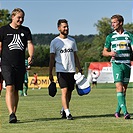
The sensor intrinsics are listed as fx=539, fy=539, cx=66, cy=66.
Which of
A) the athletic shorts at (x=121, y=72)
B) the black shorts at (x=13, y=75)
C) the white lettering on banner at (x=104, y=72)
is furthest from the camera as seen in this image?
the white lettering on banner at (x=104, y=72)

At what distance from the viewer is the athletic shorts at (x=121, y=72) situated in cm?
1094

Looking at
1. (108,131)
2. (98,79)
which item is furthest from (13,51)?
(98,79)

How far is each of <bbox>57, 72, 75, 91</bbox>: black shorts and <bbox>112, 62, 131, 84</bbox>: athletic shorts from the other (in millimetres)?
884

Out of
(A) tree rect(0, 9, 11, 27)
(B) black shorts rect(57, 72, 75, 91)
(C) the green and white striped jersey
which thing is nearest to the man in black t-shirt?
(B) black shorts rect(57, 72, 75, 91)

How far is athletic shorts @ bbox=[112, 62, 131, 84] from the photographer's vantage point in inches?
431

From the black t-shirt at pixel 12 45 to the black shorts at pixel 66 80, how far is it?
1.03m

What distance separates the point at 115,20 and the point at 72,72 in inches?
54.1

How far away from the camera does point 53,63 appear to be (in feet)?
36.3

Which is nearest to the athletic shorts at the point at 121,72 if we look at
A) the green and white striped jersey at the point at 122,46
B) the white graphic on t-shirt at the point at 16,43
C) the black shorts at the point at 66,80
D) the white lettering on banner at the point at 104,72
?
the green and white striped jersey at the point at 122,46

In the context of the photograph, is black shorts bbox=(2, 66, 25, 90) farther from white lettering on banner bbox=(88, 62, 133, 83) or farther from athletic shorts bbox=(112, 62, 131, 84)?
white lettering on banner bbox=(88, 62, 133, 83)

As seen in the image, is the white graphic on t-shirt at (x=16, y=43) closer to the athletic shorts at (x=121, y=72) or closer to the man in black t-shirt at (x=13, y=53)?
the man in black t-shirt at (x=13, y=53)

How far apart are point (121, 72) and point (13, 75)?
2237mm

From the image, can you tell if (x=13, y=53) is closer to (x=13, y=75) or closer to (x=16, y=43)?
(x=16, y=43)

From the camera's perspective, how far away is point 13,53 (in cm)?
1021
